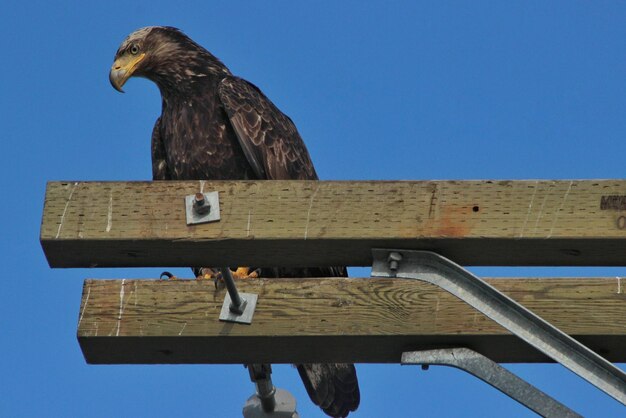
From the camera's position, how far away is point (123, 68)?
26.6 feet

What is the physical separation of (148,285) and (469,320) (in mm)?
1057

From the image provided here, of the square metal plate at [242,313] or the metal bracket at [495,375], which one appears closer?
the metal bracket at [495,375]

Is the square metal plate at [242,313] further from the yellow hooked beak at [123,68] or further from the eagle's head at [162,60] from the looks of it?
the eagle's head at [162,60]

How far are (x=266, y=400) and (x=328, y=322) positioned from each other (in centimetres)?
75

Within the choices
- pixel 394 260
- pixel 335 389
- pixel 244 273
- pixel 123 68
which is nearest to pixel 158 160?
pixel 123 68

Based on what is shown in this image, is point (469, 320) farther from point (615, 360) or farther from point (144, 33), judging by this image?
point (144, 33)

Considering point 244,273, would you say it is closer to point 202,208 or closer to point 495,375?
point 202,208

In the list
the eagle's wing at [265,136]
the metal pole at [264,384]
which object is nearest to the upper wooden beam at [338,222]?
the metal pole at [264,384]

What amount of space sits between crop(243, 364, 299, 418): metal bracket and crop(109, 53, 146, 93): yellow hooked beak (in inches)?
125

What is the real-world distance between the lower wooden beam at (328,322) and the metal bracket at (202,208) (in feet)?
1.44

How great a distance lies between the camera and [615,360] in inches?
170

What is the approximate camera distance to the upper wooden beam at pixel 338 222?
400cm

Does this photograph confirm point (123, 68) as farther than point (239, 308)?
Yes

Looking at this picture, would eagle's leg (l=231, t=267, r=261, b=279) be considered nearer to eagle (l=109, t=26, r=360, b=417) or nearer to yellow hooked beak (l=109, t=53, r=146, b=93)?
eagle (l=109, t=26, r=360, b=417)
